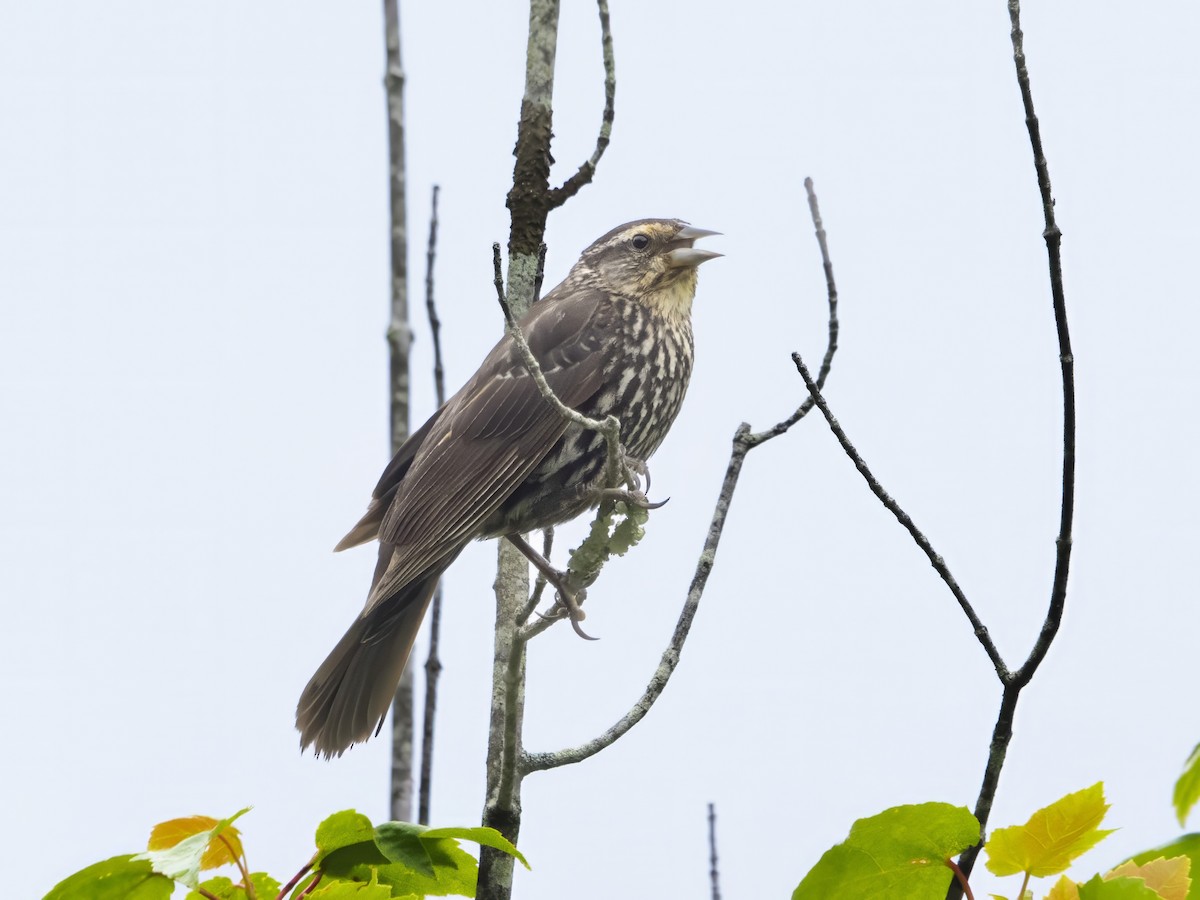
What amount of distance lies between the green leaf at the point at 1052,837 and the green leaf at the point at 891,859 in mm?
45

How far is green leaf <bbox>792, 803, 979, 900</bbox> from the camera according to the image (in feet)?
5.19

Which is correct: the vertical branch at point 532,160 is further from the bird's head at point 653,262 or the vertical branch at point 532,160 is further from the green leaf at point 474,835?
the green leaf at point 474,835

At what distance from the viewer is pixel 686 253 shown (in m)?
4.31

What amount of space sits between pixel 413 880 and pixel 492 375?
7.64 feet

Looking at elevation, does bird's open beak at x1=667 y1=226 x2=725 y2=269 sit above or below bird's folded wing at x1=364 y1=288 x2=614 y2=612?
above

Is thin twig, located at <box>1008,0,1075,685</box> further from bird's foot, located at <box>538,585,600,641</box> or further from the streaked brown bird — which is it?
the streaked brown bird

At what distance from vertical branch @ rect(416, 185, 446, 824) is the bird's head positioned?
733mm

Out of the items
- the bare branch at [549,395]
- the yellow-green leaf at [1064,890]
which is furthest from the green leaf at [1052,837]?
the bare branch at [549,395]

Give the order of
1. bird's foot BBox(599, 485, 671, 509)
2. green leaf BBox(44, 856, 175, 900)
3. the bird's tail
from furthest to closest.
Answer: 1. the bird's tail
2. bird's foot BBox(599, 485, 671, 509)
3. green leaf BBox(44, 856, 175, 900)

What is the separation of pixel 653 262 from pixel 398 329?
2.73ft

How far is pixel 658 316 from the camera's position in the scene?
13.8 feet

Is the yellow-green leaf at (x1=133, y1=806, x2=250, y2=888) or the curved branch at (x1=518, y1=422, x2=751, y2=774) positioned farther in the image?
the curved branch at (x1=518, y1=422, x2=751, y2=774)

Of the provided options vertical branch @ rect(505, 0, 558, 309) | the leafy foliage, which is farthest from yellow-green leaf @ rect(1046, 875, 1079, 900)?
vertical branch @ rect(505, 0, 558, 309)

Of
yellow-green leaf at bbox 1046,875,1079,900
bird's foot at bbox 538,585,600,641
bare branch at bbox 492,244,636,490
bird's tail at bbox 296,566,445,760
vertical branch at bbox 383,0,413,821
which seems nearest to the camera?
yellow-green leaf at bbox 1046,875,1079,900
